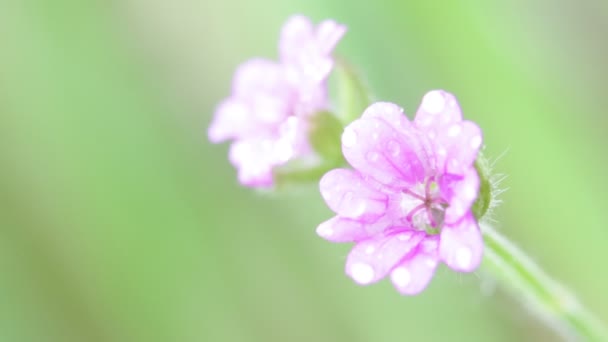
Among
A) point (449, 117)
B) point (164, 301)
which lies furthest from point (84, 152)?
point (449, 117)

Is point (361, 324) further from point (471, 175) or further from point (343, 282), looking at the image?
point (471, 175)

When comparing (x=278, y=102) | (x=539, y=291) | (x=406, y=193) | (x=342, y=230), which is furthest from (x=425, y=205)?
(x=278, y=102)

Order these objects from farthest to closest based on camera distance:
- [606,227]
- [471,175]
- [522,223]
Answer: [522,223]
[606,227]
[471,175]

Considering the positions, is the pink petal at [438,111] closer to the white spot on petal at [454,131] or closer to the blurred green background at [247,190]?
the white spot on petal at [454,131]

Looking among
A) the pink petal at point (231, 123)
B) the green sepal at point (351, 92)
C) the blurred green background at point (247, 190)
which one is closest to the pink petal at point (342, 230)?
the green sepal at point (351, 92)

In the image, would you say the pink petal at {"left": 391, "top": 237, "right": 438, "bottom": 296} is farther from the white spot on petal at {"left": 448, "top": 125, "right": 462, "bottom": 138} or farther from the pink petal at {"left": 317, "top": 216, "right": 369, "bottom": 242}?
the white spot on petal at {"left": 448, "top": 125, "right": 462, "bottom": 138}
